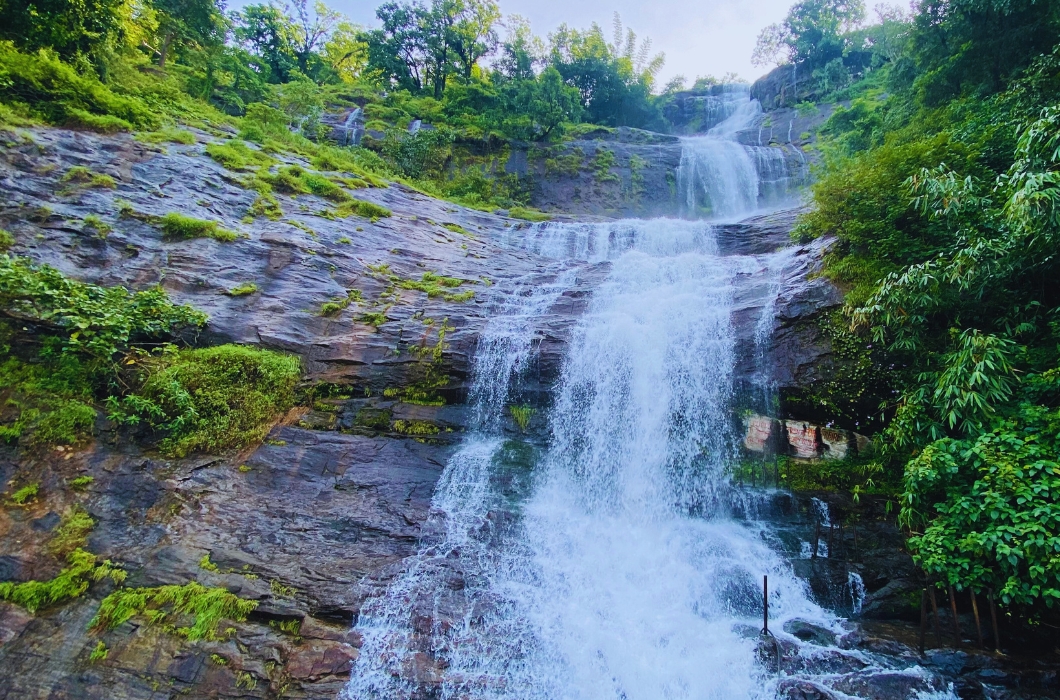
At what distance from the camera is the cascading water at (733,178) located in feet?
70.3

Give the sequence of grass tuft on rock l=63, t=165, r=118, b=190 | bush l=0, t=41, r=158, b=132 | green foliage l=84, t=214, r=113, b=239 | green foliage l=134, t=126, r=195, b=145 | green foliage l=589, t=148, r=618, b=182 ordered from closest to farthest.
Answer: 1. green foliage l=84, t=214, r=113, b=239
2. grass tuft on rock l=63, t=165, r=118, b=190
3. bush l=0, t=41, r=158, b=132
4. green foliage l=134, t=126, r=195, b=145
5. green foliage l=589, t=148, r=618, b=182

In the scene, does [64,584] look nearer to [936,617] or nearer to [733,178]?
[936,617]

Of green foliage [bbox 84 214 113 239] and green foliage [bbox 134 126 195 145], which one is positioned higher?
green foliage [bbox 134 126 195 145]

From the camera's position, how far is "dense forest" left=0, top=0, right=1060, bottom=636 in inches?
216

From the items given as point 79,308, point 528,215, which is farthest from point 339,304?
point 528,215

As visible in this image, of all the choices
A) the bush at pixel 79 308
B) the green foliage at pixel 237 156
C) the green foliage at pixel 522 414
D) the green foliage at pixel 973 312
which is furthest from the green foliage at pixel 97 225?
the green foliage at pixel 973 312

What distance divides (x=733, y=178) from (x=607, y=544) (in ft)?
65.1

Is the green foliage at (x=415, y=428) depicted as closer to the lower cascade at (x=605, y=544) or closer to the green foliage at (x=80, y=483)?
the lower cascade at (x=605, y=544)

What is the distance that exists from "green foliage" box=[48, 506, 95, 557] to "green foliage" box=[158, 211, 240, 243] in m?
6.31

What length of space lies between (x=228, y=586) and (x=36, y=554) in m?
2.30

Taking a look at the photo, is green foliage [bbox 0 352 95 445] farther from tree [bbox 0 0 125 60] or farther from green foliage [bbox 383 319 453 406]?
tree [bbox 0 0 125 60]

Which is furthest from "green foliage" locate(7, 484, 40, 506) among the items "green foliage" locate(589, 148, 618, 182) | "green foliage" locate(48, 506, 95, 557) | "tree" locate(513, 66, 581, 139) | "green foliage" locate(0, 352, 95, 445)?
"tree" locate(513, 66, 581, 139)

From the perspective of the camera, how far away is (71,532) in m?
6.38

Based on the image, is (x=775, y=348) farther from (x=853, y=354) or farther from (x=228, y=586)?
(x=228, y=586)
